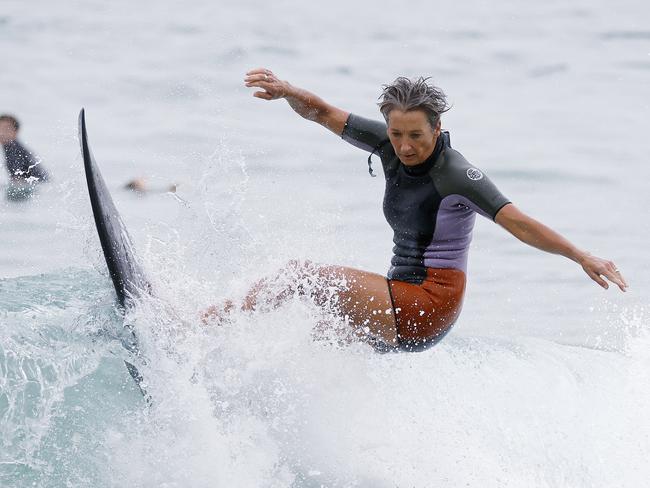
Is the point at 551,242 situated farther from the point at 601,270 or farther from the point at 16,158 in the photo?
the point at 16,158

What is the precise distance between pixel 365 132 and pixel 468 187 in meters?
0.83

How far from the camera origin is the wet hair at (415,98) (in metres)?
5.37

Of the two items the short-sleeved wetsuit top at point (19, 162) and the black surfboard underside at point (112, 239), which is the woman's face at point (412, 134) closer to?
the black surfboard underside at point (112, 239)

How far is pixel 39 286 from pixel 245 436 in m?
2.96

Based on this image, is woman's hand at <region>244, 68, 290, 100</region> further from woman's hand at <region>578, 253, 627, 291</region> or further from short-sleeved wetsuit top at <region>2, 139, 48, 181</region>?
short-sleeved wetsuit top at <region>2, 139, 48, 181</region>

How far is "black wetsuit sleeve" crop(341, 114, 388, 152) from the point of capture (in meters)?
5.88

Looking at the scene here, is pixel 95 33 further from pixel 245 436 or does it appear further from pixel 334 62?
pixel 245 436

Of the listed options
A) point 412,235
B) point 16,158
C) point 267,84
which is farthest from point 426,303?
point 16,158

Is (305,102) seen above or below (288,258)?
above

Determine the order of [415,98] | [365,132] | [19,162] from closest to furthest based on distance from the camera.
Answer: [415,98] < [365,132] < [19,162]

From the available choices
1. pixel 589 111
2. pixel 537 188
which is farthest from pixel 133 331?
pixel 589 111

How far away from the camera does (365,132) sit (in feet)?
19.4

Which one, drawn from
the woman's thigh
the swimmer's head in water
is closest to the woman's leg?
the woman's thigh

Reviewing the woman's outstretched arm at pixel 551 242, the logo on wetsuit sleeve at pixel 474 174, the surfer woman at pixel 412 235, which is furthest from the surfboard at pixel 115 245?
Result: the woman's outstretched arm at pixel 551 242
